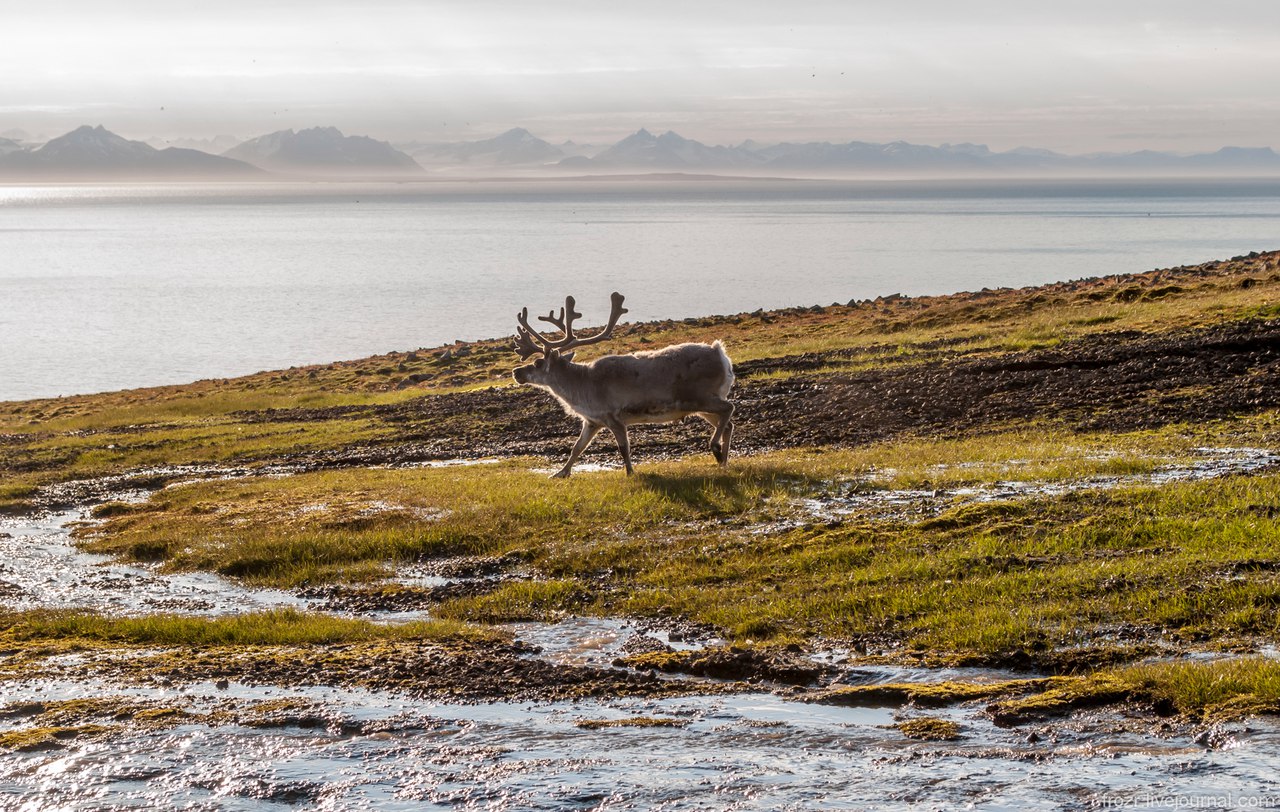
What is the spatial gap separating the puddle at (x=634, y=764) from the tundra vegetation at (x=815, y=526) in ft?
1.70

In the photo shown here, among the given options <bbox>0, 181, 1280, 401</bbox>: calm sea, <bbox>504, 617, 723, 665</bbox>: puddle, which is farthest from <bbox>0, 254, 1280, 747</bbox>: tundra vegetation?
<bbox>0, 181, 1280, 401</bbox>: calm sea

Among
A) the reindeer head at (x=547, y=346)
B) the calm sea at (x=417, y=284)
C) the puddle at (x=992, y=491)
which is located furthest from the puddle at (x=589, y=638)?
the calm sea at (x=417, y=284)

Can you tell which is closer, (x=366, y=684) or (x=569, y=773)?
(x=569, y=773)

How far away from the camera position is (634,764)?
8.65m

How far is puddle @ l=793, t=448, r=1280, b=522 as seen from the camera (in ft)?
51.7

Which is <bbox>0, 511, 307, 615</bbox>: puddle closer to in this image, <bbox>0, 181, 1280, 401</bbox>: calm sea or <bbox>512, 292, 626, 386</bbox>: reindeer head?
<bbox>512, 292, 626, 386</bbox>: reindeer head

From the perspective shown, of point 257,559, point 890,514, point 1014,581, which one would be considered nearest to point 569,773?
point 1014,581

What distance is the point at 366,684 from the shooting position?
10.8 meters

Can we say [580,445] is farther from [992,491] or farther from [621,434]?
[992,491]

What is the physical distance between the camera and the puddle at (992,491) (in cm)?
1576

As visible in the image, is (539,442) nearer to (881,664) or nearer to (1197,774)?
(881,664)

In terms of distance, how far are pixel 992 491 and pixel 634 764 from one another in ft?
30.2

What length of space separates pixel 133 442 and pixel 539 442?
1373cm

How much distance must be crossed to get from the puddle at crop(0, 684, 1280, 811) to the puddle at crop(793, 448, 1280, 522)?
6.37m
